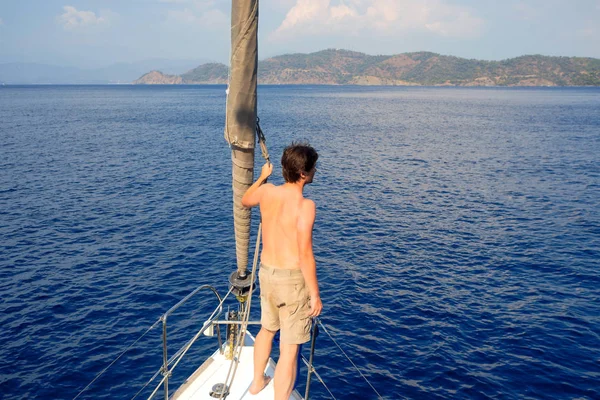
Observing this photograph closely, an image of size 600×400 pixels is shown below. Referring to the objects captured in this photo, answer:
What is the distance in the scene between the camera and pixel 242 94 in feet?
19.4

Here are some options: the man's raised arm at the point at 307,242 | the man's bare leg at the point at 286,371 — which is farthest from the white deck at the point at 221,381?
the man's raised arm at the point at 307,242

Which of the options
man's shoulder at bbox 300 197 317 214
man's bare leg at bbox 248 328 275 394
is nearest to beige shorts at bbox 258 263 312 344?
man's bare leg at bbox 248 328 275 394

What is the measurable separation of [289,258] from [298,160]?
1.13 metres

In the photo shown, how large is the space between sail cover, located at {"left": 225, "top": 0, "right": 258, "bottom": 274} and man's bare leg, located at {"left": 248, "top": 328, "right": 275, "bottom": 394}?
153cm

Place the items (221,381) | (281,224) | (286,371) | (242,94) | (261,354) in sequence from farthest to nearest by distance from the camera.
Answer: (221,381) < (261,354) < (242,94) < (286,371) < (281,224)

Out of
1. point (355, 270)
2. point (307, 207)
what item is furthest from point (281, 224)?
point (355, 270)

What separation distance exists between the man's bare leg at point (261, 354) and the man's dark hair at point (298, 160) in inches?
81.2

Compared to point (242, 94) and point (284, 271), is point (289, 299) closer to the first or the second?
point (284, 271)

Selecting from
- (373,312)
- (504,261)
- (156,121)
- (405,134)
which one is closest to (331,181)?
(504,261)

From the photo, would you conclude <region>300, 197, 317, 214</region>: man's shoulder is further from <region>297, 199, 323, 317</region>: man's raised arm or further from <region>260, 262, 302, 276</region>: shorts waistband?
<region>260, 262, 302, 276</region>: shorts waistband

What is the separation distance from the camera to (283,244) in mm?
5391

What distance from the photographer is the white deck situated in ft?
20.9

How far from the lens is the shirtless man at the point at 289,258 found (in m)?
5.21

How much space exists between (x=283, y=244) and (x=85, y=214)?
28.0m
